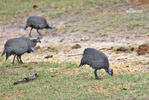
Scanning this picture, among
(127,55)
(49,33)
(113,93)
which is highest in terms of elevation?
(113,93)

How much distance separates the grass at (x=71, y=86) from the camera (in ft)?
25.7

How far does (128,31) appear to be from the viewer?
15.7 m

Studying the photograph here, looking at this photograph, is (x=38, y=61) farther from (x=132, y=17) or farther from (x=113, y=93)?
(x=132, y=17)

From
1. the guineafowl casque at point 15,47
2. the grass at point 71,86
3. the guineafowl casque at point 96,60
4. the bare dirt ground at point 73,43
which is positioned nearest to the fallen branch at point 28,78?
the grass at point 71,86

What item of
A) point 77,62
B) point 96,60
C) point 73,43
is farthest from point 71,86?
point 73,43

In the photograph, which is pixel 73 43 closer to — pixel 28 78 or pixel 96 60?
pixel 28 78

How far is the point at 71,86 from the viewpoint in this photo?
8.71 meters

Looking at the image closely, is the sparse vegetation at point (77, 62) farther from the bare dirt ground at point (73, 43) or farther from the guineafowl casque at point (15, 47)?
the guineafowl casque at point (15, 47)

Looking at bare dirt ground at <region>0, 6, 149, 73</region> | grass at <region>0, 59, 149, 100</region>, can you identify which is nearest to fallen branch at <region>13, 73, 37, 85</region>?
grass at <region>0, 59, 149, 100</region>

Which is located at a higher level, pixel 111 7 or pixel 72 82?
pixel 72 82

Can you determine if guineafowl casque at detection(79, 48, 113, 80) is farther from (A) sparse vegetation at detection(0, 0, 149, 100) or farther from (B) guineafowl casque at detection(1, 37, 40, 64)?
(B) guineafowl casque at detection(1, 37, 40, 64)

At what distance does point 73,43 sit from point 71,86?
6.27 meters

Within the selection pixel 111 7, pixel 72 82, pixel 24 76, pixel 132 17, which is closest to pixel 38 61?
pixel 24 76

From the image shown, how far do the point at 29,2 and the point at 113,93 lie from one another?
46.0ft
